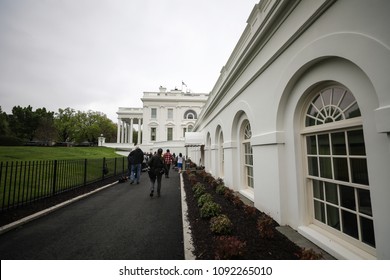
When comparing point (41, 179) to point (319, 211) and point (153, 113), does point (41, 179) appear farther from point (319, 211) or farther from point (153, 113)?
point (153, 113)

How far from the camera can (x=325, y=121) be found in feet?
9.76

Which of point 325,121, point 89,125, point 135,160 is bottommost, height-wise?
point 135,160

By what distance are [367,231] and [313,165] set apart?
1.21 m

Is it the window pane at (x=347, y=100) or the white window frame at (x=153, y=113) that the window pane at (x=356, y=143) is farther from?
the white window frame at (x=153, y=113)

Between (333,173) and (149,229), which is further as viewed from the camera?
(149,229)

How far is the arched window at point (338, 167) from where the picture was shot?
240 cm

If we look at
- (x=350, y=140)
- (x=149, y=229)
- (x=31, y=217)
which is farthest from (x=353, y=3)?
(x=31, y=217)

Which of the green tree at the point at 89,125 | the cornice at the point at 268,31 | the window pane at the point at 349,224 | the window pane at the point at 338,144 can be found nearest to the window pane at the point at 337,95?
the window pane at the point at 338,144

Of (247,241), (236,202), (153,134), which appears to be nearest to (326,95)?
(247,241)

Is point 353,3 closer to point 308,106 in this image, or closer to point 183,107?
point 308,106

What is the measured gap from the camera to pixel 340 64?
2.59 metres

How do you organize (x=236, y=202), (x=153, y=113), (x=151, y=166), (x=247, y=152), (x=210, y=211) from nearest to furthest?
(x=210, y=211)
(x=236, y=202)
(x=247, y=152)
(x=151, y=166)
(x=153, y=113)

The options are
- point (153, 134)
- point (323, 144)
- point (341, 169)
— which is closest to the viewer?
point (341, 169)
